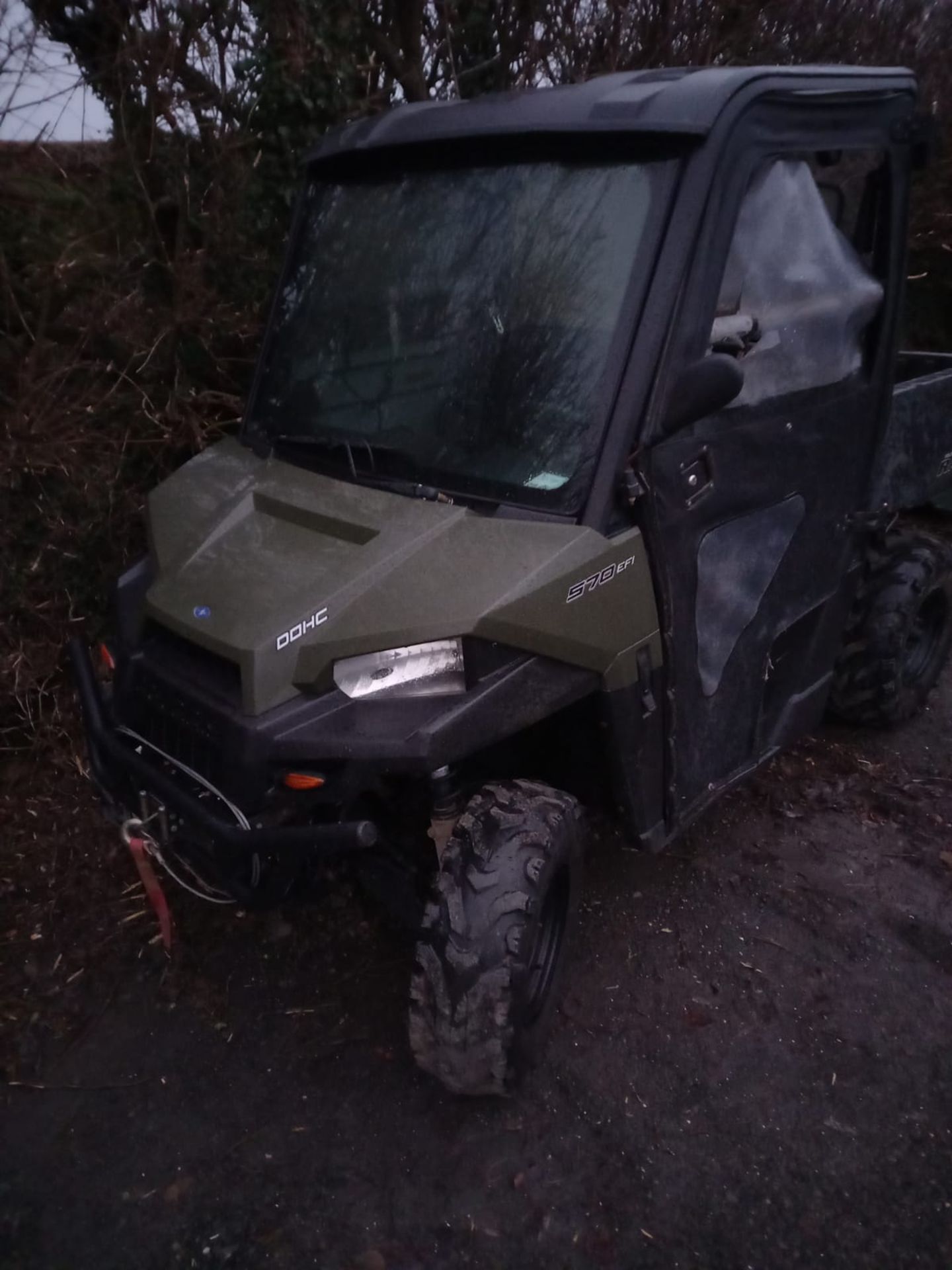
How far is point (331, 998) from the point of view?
2.96 m

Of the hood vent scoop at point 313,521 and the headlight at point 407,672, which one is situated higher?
the hood vent scoop at point 313,521

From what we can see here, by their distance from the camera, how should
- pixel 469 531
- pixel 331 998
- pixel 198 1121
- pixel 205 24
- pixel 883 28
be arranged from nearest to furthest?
pixel 469 531 < pixel 198 1121 < pixel 331 998 < pixel 205 24 < pixel 883 28

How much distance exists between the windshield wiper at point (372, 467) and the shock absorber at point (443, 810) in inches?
26.0

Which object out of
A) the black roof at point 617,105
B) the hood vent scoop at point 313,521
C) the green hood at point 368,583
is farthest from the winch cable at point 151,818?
the black roof at point 617,105

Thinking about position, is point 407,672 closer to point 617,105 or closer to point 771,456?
point 771,456

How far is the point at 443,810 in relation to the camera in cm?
248

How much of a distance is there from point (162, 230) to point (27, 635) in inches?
75.8

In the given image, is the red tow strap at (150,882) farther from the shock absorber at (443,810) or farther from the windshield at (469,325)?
the windshield at (469,325)

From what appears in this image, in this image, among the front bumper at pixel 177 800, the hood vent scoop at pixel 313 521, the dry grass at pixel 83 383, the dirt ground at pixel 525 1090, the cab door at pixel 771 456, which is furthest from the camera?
the dry grass at pixel 83 383

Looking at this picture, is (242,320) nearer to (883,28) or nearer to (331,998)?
(331,998)

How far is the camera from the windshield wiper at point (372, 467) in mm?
2545

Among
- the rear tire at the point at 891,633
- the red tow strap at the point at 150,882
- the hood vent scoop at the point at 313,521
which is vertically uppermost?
the hood vent scoop at the point at 313,521

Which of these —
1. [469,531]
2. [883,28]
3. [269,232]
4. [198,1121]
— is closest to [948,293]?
[883,28]

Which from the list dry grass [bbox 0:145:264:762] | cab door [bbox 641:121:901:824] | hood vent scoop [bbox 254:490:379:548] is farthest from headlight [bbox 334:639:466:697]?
dry grass [bbox 0:145:264:762]
